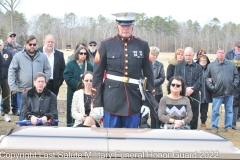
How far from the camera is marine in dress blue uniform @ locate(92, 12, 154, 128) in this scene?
12.2 feet

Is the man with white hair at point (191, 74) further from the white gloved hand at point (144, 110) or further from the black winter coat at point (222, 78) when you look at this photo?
the white gloved hand at point (144, 110)

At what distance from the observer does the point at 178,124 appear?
16.9 feet

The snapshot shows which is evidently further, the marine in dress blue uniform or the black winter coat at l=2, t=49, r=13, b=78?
the black winter coat at l=2, t=49, r=13, b=78

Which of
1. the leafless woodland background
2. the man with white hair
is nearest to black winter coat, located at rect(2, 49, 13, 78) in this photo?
the man with white hair

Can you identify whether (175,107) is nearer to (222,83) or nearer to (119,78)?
(119,78)

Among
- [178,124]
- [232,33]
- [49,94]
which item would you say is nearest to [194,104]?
[178,124]

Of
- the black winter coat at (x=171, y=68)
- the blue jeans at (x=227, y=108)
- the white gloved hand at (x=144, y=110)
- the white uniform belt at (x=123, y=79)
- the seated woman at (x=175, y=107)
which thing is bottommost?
the blue jeans at (x=227, y=108)

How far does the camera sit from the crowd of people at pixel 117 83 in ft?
12.3

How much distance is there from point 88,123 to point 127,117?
32.8 inches

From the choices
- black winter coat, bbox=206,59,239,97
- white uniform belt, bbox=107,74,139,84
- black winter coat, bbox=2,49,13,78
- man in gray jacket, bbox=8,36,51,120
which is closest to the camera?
white uniform belt, bbox=107,74,139,84

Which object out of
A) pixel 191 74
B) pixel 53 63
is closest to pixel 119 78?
pixel 53 63

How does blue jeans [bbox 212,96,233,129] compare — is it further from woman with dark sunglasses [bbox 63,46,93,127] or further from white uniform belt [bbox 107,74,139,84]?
white uniform belt [bbox 107,74,139,84]

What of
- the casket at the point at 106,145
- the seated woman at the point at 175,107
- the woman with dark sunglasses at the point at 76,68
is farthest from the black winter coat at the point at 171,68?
the casket at the point at 106,145

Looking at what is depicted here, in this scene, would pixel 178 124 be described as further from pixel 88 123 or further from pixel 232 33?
pixel 232 33
